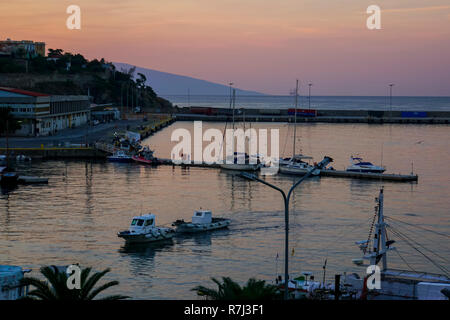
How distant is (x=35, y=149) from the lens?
71.2 metres

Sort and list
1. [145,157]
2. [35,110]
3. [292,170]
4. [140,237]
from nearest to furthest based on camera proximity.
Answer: [140,237] < [292,170] < [145,157] < [35,110]

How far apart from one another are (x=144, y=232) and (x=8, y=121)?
1968 inches

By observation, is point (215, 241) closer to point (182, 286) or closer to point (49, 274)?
point (182, 286)

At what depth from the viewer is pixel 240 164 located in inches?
2544

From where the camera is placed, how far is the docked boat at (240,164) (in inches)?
2520

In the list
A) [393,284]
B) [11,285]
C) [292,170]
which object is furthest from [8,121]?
[393,284]

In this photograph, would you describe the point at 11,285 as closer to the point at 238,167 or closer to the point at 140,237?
the point at 140,237

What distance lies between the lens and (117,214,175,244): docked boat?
34.3 m

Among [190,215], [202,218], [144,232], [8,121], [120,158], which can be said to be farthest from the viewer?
[8,121]

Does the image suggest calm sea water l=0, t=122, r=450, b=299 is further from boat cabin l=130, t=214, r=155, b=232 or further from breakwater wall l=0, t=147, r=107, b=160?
breakwater wall l=0, t=147, r=107, b=160

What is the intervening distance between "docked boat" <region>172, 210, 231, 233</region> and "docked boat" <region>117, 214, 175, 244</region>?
124 cm

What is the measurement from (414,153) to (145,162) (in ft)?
108

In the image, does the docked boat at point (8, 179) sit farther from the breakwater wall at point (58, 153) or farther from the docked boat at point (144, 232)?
the docked boat at point (144, 232)

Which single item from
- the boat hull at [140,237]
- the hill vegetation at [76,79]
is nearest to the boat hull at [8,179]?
the boat hull at [140,237]
